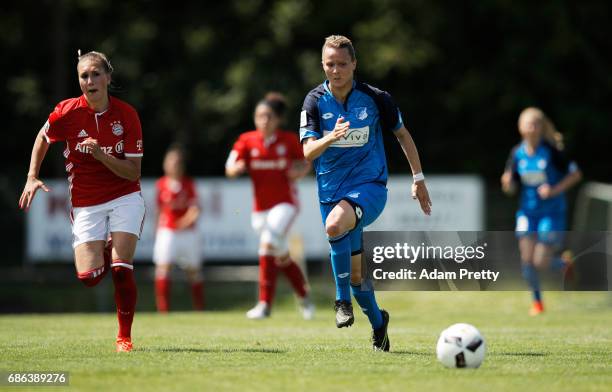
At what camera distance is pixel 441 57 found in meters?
28.2

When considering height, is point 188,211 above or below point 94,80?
below

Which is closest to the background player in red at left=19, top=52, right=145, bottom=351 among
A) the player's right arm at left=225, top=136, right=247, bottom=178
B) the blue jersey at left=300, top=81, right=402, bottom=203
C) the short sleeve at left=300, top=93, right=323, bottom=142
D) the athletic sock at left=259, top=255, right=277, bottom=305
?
the short sleeve at left=300, top=93, right=323, bottom=142

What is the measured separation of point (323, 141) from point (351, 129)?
525 millimetres

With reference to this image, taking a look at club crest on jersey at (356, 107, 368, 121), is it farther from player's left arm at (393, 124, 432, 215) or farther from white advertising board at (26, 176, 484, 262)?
white advertising board at (26, 176, 484, 262)

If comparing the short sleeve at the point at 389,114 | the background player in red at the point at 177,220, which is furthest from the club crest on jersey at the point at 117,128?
the background player in red at the point at 177,220

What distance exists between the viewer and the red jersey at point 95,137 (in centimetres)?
833

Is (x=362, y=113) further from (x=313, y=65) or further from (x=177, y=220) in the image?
(x=313, y=65)

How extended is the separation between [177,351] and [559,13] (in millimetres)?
19752

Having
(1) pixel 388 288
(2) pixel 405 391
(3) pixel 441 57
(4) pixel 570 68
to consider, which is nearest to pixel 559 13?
(4) pixel 570 68

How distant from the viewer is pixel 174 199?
689 inches

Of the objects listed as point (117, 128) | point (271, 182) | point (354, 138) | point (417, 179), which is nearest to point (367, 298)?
point (417, 179)

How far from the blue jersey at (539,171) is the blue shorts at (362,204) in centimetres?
617

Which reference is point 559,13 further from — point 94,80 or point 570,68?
point 94,80

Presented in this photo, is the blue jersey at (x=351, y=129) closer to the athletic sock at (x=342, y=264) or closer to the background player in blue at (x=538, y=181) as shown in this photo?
the athletic sock at (x=342, y=264)
